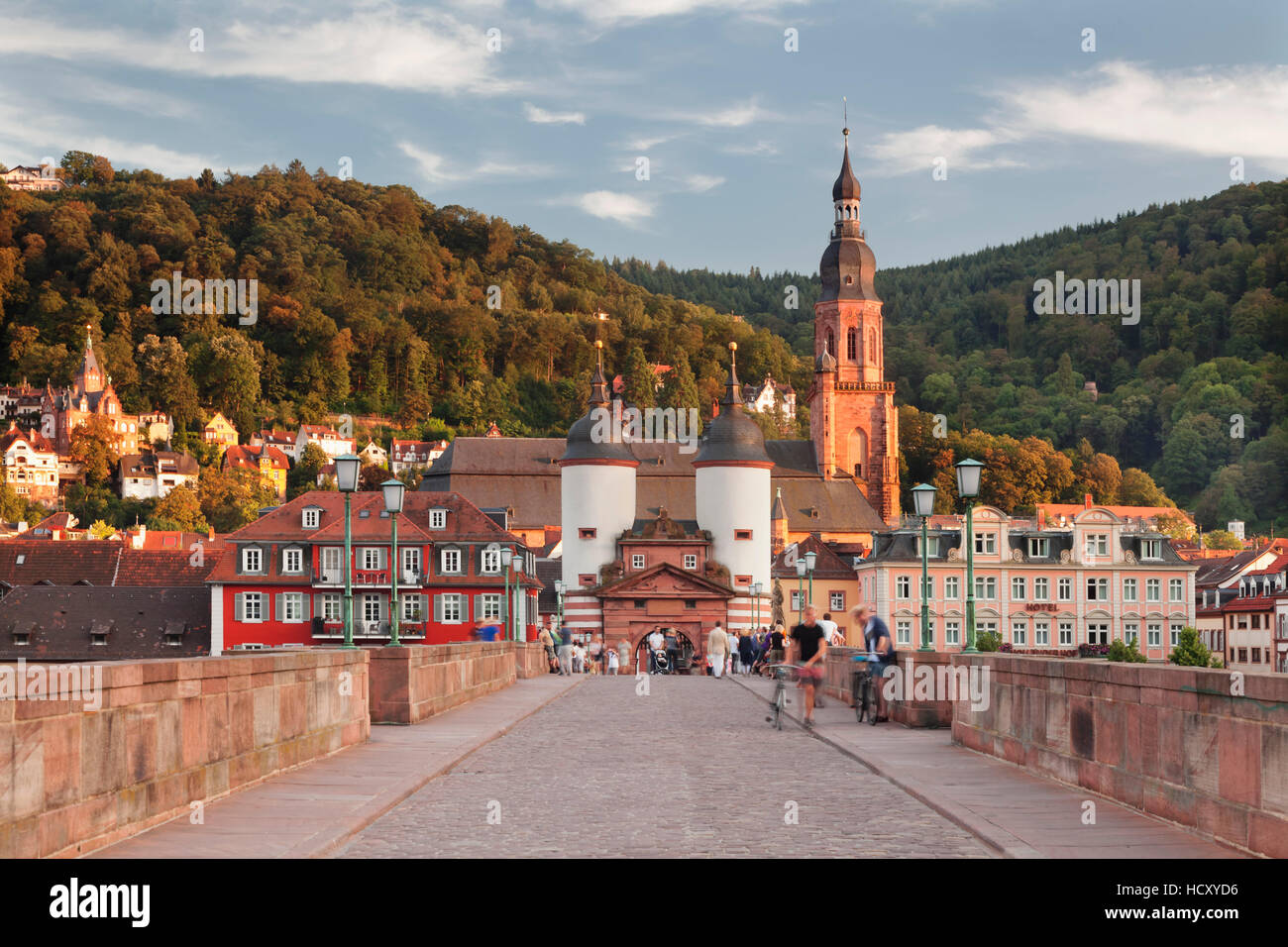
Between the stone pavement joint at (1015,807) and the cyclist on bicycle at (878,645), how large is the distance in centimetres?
243

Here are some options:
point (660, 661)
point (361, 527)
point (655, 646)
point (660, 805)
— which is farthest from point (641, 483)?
point (660, 805)

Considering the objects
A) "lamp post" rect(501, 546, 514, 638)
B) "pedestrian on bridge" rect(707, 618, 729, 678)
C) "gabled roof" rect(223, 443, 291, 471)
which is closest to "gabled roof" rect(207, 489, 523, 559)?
"lamp post" rect(501, 546, 514, 638)

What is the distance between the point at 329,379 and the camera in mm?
190125

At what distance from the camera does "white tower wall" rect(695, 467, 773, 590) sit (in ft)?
248

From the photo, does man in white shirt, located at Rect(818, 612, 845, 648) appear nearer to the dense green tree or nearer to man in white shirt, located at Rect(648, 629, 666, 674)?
man in white shirt, located at Rect(648, 629, 666, 674)

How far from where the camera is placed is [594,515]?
7525 centimetres

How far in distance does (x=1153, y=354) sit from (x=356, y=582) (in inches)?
4397

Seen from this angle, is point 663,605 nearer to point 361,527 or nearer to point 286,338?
point 361,527

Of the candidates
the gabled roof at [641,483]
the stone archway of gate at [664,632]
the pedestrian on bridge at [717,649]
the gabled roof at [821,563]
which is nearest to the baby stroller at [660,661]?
the pedestrian on bridge at [717,649]

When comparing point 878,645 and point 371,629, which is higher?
point 878,645

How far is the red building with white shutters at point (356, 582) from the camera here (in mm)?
75812

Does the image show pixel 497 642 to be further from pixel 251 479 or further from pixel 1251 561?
pixel 251 479
